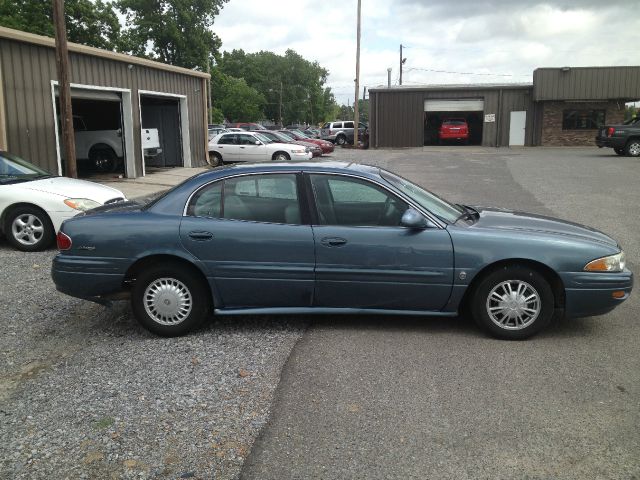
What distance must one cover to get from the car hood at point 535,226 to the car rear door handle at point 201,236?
7.33 feet

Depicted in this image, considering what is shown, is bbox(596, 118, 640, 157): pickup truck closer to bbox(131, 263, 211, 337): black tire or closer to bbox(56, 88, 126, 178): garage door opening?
bbox(56, 88, 126, 178): garage door opening

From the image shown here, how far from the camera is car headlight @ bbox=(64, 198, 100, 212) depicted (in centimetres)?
854

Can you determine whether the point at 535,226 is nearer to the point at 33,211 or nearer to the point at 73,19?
the point at 33,211

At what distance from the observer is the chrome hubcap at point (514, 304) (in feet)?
15.9

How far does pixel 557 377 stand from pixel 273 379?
2.01m

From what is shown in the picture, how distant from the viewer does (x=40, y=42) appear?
44.3 feet

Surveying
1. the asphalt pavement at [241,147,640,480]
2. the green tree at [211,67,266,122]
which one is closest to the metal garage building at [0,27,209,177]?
the asphalt pavement at [241,147,640,480]

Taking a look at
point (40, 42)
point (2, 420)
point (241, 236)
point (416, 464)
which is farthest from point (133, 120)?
point (416, 464)

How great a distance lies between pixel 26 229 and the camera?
8.55 metres

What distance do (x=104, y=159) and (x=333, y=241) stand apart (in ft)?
52.5

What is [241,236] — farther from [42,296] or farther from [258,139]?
[258,139]

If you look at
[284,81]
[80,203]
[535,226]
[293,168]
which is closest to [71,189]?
[80,203]

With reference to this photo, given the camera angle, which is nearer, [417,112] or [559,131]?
[559,131]

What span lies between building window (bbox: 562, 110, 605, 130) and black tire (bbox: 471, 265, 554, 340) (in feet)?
118
